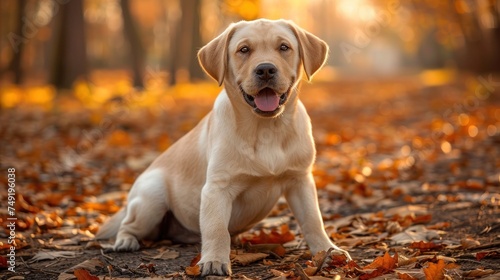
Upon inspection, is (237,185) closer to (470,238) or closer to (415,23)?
(470,238)

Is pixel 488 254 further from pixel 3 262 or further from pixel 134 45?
pixel 134 45

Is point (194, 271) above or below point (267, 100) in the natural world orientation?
below

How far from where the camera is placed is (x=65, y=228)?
5137mm

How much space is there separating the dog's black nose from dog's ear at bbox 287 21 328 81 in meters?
0.43

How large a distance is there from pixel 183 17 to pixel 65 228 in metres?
19.3

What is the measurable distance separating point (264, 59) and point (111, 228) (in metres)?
1.95

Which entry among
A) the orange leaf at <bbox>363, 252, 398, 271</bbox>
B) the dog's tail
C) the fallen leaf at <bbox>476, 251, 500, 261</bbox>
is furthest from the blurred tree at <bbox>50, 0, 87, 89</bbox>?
the fallen leaf at <bbox>476, 251, 500, 261</bbox>

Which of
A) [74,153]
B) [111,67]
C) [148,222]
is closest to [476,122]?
[74,153]

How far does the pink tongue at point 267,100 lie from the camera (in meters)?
3.72

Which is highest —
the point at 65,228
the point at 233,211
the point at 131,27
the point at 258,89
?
the point at 131,27

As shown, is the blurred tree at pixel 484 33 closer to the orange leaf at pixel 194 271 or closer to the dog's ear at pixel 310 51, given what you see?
the dog's ear at pixel 310 51

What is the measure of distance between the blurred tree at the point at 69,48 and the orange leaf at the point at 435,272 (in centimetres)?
1488

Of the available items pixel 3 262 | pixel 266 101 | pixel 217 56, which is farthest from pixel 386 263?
pixel 3 262

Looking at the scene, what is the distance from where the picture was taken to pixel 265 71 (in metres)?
3.62
